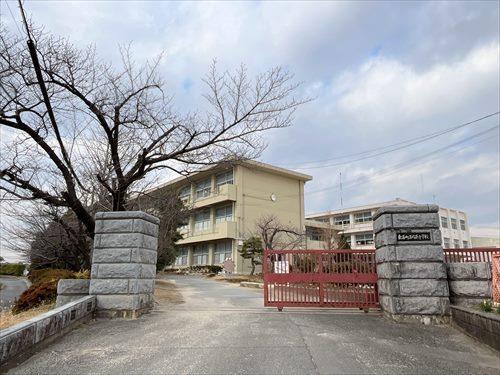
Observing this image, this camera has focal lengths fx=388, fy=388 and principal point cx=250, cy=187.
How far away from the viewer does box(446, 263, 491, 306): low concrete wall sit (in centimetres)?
785

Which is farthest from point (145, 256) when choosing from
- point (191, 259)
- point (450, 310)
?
point (191, 259)

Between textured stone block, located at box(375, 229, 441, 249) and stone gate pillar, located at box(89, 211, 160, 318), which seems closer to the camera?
textured stone block, located at box(375, 229, 441, 249)

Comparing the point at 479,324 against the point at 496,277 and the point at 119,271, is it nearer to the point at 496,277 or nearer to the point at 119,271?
the point at 496,277

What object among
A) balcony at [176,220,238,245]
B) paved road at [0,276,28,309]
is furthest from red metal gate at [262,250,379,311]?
balcony at [176,220,238,245]

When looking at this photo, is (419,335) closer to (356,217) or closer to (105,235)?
(105,235)

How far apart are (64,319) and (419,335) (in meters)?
6.46

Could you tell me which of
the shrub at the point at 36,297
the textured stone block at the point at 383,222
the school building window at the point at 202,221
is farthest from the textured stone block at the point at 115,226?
the school building window at the point at 202,221

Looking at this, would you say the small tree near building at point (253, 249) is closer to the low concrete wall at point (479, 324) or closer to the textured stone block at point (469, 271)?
the textured stone block at point (469, 271)

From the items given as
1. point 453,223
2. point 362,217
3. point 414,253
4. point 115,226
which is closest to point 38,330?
point 115,226

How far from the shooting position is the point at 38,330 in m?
6.16

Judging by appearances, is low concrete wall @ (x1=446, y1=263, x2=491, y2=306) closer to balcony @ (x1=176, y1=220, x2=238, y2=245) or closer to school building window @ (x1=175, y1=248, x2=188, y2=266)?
balcony @ (x1=176, y1=220, x2=238, y2=245)

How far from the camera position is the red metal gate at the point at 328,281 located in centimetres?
934

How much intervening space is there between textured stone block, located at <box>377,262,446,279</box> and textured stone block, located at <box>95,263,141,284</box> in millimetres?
5539

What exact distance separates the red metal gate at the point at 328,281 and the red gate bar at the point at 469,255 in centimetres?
167
